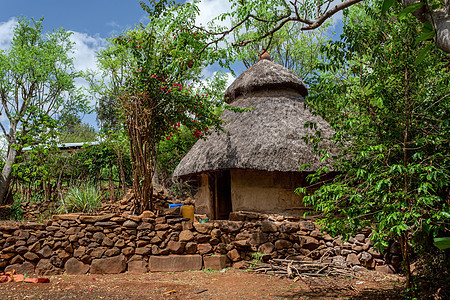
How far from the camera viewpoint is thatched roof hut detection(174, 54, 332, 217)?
23.6 ft

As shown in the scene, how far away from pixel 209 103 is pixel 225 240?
3039 millimetres

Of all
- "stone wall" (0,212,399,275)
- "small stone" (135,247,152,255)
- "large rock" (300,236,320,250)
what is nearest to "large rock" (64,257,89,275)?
"stone wall" (0,212,399,275)

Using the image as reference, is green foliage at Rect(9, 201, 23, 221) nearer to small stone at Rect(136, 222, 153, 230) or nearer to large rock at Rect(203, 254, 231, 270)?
small stone at Rect(136, 222, 153, 230)

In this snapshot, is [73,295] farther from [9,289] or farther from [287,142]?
[287,142]

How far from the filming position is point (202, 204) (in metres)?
9.43

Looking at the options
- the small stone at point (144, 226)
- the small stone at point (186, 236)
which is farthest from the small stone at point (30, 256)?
the small stone at point (186, 236)

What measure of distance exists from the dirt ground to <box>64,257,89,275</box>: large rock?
0.15 m

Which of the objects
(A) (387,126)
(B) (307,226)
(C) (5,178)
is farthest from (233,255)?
(C) (5,178)

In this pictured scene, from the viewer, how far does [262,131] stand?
775cm

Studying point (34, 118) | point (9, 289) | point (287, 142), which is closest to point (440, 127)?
point (287, 142)

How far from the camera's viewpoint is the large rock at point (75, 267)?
5.62m

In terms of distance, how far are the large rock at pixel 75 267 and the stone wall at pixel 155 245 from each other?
2 cm

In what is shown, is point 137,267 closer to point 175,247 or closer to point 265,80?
point 175,247

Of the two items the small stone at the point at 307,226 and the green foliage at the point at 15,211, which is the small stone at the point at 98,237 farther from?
the green foliage at the point at 15,211
